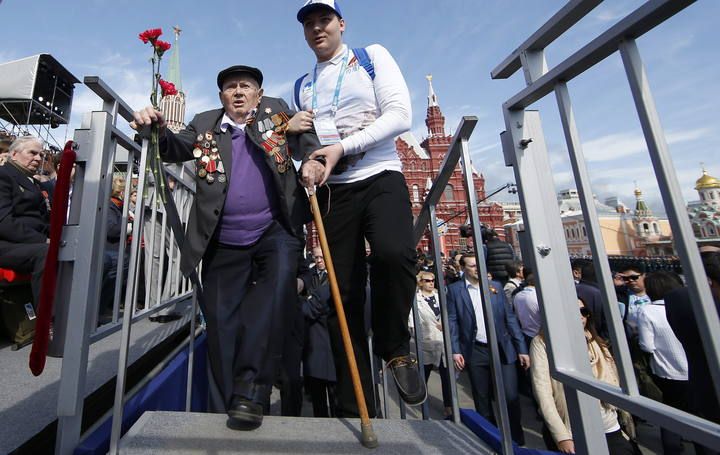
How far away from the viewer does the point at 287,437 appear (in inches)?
54.2

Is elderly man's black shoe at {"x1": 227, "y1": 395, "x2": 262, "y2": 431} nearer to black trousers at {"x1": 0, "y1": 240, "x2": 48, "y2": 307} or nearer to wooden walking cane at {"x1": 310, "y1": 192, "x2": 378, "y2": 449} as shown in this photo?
wooden walking cane at {"x1": 310, "y1": 192, "x2": 378, "y2": 449}

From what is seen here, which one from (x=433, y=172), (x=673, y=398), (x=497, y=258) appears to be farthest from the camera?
(x=433, y=172)

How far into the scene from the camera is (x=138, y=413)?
165 cm

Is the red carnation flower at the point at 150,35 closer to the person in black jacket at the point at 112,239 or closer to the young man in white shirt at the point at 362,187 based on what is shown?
the young man in white shirt at the point at 362,187

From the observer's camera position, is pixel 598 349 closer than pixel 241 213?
No

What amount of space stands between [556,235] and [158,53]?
6.11 ft

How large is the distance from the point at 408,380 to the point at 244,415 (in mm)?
736

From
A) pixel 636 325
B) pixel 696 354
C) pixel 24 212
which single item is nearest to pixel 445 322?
pixel 696 354

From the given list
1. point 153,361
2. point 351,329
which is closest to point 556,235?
point 351,329

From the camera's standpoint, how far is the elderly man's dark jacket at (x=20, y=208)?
270cm

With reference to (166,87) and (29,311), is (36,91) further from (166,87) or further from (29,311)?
(166,87)

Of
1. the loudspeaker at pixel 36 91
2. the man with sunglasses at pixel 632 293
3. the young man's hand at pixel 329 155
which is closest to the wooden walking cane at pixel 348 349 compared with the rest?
the young man's hand at pixel 329 155

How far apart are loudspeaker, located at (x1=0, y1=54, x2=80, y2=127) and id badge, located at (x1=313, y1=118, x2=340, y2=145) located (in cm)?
1715

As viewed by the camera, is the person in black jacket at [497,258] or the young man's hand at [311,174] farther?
the person in black jacket at [497,258]
